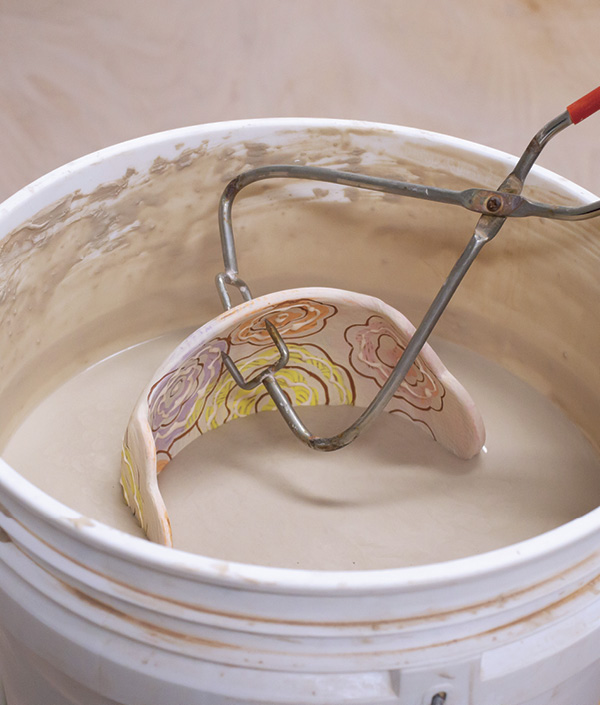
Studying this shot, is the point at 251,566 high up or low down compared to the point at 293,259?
down

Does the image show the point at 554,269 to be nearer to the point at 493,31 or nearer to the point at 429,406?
the point at 429,406

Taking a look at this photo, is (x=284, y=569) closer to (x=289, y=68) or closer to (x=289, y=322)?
(x=289, y=322)

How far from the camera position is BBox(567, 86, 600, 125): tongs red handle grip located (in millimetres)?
562

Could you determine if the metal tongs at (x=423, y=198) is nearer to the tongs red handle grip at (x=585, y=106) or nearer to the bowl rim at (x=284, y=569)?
the tongs red handle grip at (x=585, y=106)

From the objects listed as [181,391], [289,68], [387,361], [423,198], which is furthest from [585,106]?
[289,68]

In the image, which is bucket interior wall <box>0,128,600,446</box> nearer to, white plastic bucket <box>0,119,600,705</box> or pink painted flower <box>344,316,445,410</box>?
white plastic bucket <box>0,119,600,705</box>

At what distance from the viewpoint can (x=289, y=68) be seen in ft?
3.23

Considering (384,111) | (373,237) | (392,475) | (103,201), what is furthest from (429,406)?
(384,111)

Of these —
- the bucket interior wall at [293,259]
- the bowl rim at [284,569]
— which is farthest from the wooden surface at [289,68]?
the bowl rim at [284,569]

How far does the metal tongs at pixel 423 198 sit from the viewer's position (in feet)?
1.94

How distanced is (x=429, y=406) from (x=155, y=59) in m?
0.53

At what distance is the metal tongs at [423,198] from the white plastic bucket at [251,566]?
39 mm

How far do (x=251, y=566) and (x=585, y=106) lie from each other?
1.26 ft

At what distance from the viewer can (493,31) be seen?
3.33 feet
